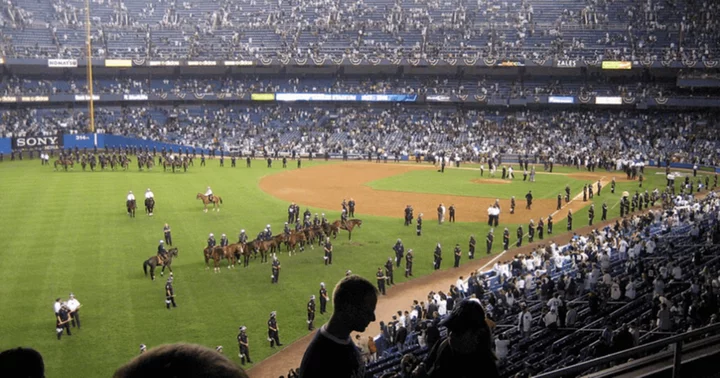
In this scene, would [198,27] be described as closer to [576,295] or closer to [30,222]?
[30,222]

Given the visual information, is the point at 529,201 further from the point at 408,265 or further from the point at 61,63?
the point at 61,63

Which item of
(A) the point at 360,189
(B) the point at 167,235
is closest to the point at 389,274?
(B) the point at 167,235

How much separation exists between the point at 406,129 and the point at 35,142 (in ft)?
126

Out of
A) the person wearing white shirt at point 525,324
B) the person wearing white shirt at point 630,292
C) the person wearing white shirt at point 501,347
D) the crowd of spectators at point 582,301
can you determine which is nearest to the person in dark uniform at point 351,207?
the crowd of spectators at point 582,301

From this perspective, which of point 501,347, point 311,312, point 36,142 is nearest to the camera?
point 501,347

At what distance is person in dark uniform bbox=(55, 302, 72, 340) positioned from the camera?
19281 mm

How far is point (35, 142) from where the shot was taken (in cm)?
6412

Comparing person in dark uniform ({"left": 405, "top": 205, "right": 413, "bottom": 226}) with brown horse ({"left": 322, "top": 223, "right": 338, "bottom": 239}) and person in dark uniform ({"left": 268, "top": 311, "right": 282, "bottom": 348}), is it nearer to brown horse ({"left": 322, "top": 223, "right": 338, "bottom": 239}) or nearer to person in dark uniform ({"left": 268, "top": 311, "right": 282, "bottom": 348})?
brown horse ({"left": 322, "top": 223, "right": 338, "bottom": 239})

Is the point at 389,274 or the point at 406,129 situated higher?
the point at 406,129

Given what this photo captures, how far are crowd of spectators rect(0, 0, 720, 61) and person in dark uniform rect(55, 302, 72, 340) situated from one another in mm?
59868

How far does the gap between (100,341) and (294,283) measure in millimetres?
7953

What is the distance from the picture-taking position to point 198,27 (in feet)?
274

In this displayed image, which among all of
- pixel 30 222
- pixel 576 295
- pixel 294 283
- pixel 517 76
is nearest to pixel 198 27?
pixel 517 76

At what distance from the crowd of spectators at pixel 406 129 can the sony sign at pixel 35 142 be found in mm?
1285
